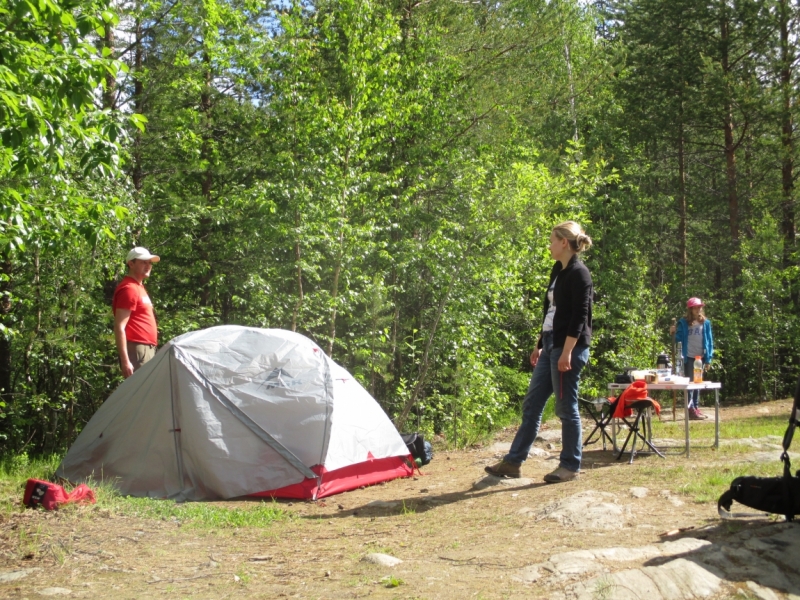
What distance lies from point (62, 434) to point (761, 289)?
13.5 metres

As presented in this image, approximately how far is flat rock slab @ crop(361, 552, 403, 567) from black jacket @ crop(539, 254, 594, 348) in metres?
2.20

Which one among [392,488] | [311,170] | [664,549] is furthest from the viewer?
[311,170]

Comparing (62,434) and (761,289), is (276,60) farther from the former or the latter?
(761,289)

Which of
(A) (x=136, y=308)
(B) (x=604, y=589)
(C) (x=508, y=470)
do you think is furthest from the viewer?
(A) (x=136, y=308)

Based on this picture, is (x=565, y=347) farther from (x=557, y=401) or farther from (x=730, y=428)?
(x=730, y=428)

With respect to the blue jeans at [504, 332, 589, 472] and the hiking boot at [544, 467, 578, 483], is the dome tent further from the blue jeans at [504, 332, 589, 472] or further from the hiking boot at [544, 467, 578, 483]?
the hiking boot at [544, 467, 578, 483]

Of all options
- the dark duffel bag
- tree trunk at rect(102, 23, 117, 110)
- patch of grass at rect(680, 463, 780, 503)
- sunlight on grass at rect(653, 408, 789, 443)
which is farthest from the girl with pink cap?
tree trunk at rect(102, 23, 117, 110)

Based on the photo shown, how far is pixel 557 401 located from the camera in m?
5.86

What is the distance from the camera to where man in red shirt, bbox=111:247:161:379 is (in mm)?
6664

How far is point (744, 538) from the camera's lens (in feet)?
13.4

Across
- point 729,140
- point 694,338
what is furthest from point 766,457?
point 729,140

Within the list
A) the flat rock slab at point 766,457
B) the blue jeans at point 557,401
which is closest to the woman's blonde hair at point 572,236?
the blue jeans at point 557,401

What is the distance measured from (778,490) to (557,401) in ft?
5.96

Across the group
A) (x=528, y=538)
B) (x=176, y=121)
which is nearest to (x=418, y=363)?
(x=176, y=121)
